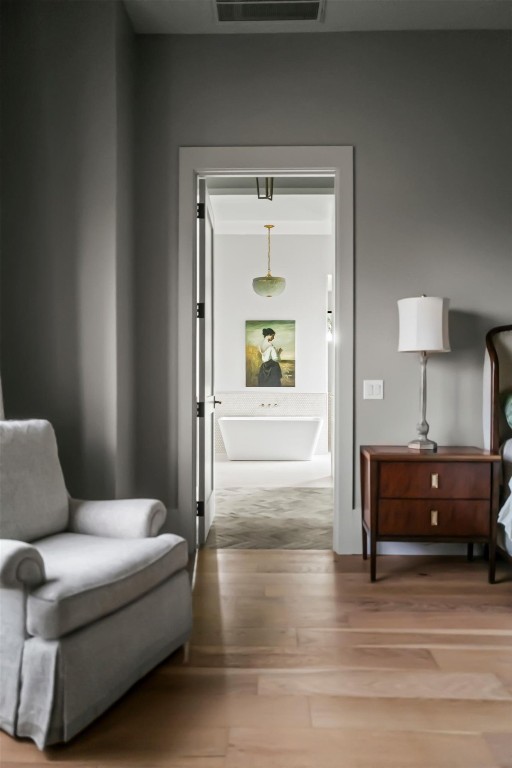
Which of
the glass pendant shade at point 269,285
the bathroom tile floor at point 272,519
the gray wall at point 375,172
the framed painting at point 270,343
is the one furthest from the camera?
the framed painting at point 270,343

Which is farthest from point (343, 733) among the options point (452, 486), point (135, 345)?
point (135, 345)

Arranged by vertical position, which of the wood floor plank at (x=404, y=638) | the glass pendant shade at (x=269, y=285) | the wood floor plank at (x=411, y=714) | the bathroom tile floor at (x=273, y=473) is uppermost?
the glass pendant shade at (x=269, y=285)

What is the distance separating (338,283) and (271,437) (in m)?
4.22

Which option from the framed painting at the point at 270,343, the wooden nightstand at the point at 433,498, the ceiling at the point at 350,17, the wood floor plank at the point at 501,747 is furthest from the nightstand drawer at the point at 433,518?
the framed painting at the point at 270,343

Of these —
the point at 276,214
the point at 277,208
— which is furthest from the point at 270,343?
the point at 277,208

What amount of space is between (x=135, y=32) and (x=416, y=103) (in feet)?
5.63

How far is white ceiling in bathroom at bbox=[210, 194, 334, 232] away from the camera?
660 cm

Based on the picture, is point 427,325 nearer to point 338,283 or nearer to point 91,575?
point 338,283

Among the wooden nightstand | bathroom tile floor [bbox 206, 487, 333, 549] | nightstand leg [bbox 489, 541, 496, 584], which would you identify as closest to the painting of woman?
bathroom tile floor [bbox 206, 487, 333, 549]

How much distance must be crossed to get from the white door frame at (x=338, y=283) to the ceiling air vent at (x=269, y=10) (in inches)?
27.1

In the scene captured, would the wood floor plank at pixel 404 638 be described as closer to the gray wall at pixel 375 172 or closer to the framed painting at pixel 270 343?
the gray wall at pixel 375 172

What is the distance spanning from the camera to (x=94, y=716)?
5.87ft

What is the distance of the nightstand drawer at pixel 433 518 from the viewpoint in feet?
10.1

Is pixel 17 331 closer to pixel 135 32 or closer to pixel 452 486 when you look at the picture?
pixel 135 32
